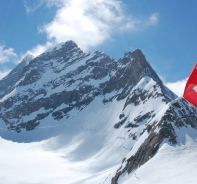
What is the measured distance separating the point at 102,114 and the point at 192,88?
130168 millimetres

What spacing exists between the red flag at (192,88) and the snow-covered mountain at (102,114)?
32.9 meters

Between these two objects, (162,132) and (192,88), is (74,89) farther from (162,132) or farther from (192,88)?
(192,88)

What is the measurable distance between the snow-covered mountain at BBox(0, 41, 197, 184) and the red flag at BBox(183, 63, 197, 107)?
32888 millimetres

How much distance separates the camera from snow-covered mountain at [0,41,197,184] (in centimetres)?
5028

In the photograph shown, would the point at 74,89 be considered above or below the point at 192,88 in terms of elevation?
above

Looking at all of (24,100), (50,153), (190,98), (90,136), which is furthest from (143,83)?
(190,98)

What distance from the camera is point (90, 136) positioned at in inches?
4948

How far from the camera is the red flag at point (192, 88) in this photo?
11.8m

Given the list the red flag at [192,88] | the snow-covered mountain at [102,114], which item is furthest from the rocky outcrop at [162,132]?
the red flag at [192,88]

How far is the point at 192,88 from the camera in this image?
Result: 12000 millimetres

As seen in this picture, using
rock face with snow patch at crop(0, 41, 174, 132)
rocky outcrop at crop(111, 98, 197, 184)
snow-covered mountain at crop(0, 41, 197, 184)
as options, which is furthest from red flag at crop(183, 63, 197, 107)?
rock face with snow patch at crop(0, 41, 174, 132)

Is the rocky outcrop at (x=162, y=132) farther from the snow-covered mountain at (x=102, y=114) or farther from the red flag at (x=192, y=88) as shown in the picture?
the red flag at (x=192, y=88)

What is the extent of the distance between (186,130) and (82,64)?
150879mm

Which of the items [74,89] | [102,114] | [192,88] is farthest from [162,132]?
[74,89]
